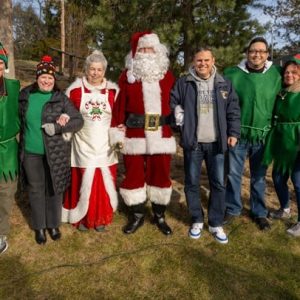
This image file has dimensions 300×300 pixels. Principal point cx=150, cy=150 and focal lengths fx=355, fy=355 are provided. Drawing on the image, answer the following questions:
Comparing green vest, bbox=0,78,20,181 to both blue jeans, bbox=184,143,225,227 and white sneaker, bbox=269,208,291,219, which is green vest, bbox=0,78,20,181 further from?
white sneaker, bbox=269,208,291,219

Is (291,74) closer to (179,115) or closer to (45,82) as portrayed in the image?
(179,115)

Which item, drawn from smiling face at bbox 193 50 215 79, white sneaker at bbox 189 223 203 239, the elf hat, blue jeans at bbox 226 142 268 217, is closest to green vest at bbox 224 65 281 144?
blue jeans at bbox 226 142 268 217

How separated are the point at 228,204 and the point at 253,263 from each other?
804mm

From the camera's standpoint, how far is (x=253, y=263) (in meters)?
3.26

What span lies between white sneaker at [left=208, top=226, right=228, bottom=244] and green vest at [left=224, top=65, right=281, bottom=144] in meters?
0.96

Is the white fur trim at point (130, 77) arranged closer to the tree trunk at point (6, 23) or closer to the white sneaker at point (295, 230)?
the tree trunk at point (6, 23)

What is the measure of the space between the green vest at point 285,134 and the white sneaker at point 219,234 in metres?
0.83

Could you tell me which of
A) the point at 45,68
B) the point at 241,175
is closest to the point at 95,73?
the point at 45,68

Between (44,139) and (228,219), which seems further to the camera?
(228,219)

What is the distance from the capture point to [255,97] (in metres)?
3.42

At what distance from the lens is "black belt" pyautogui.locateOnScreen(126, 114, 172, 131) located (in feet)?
11.1

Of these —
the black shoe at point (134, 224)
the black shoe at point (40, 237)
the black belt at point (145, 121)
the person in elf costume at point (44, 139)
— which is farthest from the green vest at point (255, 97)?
the black shoe at point (40, 237)

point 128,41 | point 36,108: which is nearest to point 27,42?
point 128,41

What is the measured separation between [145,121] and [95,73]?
65cm
